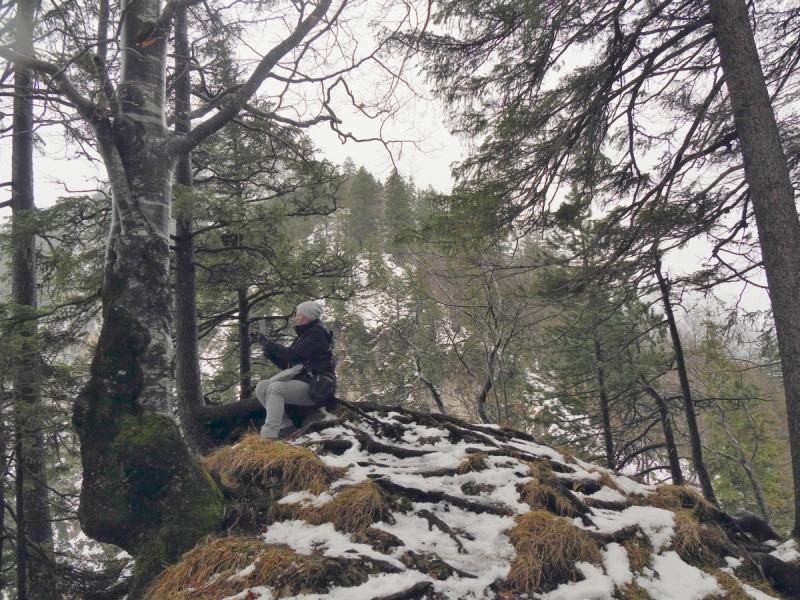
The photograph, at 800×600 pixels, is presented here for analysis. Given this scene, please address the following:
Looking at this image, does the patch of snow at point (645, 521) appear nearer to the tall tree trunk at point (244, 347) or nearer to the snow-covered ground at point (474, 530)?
the snow-covered ground at point (474, 530)

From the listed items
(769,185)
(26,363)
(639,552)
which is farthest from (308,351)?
(769,185)

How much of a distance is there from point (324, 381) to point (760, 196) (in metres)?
4.98

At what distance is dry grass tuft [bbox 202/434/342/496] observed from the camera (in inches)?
137

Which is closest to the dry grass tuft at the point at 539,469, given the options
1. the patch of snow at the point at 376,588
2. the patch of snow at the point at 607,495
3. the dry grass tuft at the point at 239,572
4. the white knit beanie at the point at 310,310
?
the patch of snow at the point at 607,495

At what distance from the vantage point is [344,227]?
1629 inches

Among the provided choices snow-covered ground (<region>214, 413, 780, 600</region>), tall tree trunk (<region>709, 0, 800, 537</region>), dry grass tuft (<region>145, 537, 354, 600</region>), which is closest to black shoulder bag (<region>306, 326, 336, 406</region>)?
snow-covered ground (<region>214, 413, 780, 600</region>)

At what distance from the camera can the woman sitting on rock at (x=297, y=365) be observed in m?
4.70

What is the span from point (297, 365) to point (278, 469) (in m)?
1.49

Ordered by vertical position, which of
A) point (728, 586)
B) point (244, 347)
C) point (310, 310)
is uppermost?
point (310, 310)

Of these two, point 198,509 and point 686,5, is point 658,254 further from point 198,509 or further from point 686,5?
point 198,509

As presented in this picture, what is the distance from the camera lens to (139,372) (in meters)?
3.29

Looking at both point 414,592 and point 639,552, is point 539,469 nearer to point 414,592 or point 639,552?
point 639,552

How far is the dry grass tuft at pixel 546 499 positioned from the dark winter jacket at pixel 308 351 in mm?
2444

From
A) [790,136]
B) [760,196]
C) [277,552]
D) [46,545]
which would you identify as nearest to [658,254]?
[760,196]
